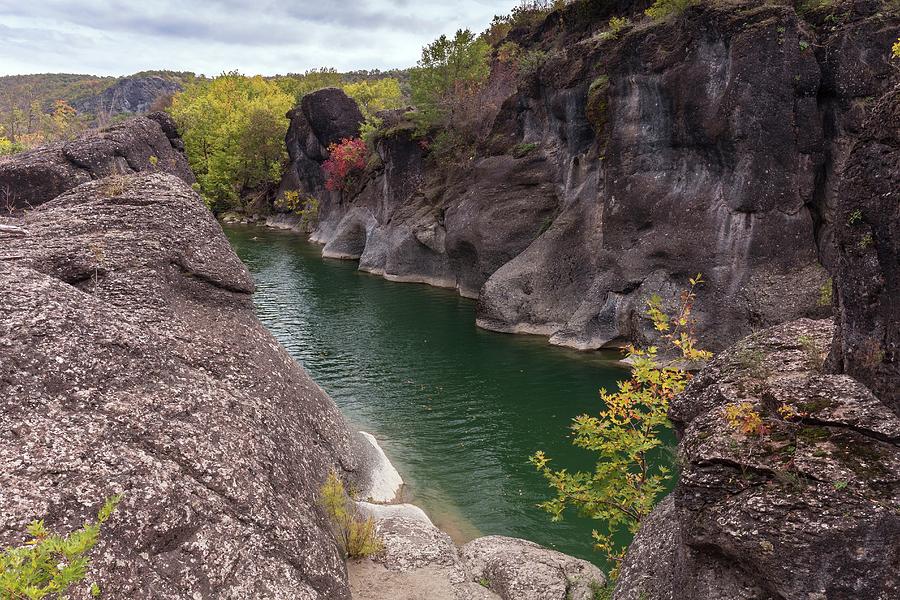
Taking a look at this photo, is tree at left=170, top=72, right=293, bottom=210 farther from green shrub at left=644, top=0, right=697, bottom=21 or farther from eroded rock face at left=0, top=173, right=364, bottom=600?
eroded rock face at left=0, top=173, right=364, bottom=600

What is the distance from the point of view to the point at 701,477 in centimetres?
703

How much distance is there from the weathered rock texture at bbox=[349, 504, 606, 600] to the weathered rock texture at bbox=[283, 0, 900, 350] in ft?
52.3

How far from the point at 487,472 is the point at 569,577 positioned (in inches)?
248

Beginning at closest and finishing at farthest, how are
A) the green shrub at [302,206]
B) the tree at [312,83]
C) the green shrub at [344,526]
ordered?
1. the green shrub at [344,526]
2. the green shrub at [302,206]
3. the tree at [312,83]

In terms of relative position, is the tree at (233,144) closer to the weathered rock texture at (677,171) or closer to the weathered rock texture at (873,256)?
the weathered rock texture at (677,171)

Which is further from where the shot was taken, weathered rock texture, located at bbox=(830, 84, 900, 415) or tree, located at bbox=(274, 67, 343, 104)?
tree, located at bbox=(274, 67, 343, 104)

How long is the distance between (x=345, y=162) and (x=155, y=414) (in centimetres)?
5036

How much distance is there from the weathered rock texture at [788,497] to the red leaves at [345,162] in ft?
168

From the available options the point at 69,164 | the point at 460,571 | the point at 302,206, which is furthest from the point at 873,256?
A: the point at 302,206

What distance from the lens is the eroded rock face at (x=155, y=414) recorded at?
6.77 m

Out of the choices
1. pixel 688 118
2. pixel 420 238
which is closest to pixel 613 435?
pixel 688 118

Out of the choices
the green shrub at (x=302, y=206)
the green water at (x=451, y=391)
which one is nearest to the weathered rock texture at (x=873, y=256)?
the green water at (x=451, y=391)

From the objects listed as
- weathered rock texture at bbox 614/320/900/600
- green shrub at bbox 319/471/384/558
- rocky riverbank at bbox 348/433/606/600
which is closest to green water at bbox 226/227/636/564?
rocky riverbank at bbox 348/433/606/600

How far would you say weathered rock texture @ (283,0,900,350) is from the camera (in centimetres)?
2205
